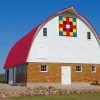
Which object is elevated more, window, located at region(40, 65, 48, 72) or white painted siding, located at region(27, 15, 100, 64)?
white painted siding, located at region(27, 15, 100, 64)

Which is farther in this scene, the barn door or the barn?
the barn door

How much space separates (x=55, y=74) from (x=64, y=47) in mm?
3374

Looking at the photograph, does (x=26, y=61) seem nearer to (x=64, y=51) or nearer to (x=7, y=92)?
(x=64, y=51)

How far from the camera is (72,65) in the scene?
129 ft

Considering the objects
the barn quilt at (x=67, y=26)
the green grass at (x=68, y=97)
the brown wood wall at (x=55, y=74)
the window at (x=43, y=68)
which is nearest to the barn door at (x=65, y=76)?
the brown wood wall at (x=55, y=74)

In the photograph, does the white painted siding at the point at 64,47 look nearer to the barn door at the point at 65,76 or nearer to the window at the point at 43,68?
the window at the point at 43,68

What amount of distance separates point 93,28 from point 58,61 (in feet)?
20.3

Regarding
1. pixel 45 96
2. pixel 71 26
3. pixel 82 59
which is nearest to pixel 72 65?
pixel 82 59

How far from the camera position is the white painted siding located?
37769mm

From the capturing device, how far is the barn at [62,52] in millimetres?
37562

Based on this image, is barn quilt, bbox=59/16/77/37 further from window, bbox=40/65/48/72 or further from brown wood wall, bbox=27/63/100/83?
window, bbox=40/65/48/72

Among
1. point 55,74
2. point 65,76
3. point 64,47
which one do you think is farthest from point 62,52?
point 65,76

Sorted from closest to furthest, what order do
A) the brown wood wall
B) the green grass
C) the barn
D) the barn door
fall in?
the green grass
the brown wood wall
the barn
the barn door

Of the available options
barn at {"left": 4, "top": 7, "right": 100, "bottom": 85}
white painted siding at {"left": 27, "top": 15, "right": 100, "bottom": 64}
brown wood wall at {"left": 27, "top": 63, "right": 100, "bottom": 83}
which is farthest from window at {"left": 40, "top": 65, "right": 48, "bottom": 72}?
white painted siding at {"left": 27, "top": 15, "right": 100, "bottom": 64}
